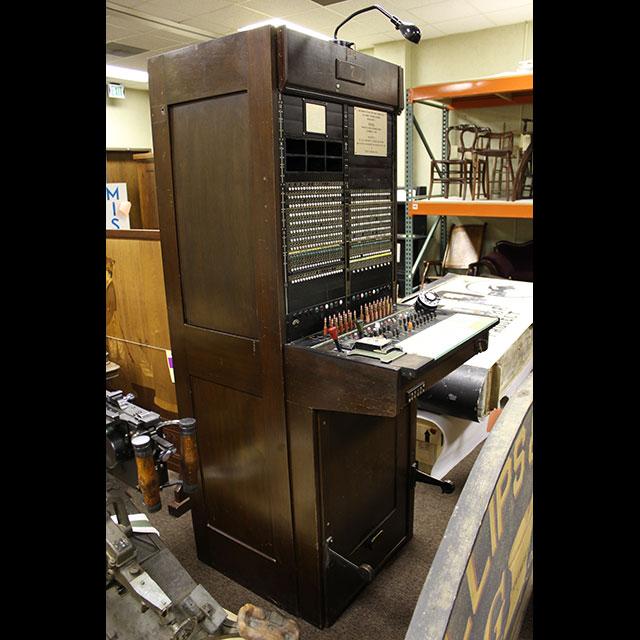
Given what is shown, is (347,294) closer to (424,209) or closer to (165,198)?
(165,198)

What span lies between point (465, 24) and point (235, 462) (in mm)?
5699

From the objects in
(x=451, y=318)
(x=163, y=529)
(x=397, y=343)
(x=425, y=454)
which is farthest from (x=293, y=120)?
(x=163, y=529)

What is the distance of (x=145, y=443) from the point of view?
1.35m

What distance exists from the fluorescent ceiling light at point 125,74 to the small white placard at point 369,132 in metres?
6.98

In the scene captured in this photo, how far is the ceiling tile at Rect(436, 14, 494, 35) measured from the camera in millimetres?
5711

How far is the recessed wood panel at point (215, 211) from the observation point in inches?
67.7

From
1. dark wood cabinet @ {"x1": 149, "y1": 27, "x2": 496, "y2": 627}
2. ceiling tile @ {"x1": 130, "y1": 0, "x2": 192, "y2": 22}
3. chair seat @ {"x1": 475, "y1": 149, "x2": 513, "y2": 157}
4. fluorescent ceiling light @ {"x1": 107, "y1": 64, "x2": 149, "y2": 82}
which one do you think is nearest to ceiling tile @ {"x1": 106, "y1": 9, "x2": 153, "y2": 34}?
ceiling tile @ {"x1": 130, "y1": 0, "x2": 192, "y2": 22}

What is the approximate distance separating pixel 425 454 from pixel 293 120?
1.67 m

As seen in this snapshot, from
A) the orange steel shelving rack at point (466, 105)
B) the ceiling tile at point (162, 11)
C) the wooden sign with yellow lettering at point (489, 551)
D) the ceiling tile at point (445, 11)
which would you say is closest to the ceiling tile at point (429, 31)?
the ceiling tile at point (445, 11)

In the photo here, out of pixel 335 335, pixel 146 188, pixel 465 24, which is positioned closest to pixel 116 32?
pixel 146 188

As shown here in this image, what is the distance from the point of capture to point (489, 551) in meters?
0.54

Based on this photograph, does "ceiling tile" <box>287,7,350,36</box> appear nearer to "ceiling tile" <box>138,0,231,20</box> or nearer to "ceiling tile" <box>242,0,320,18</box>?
"ceiling tile" <box>242,0,320,18</box>
